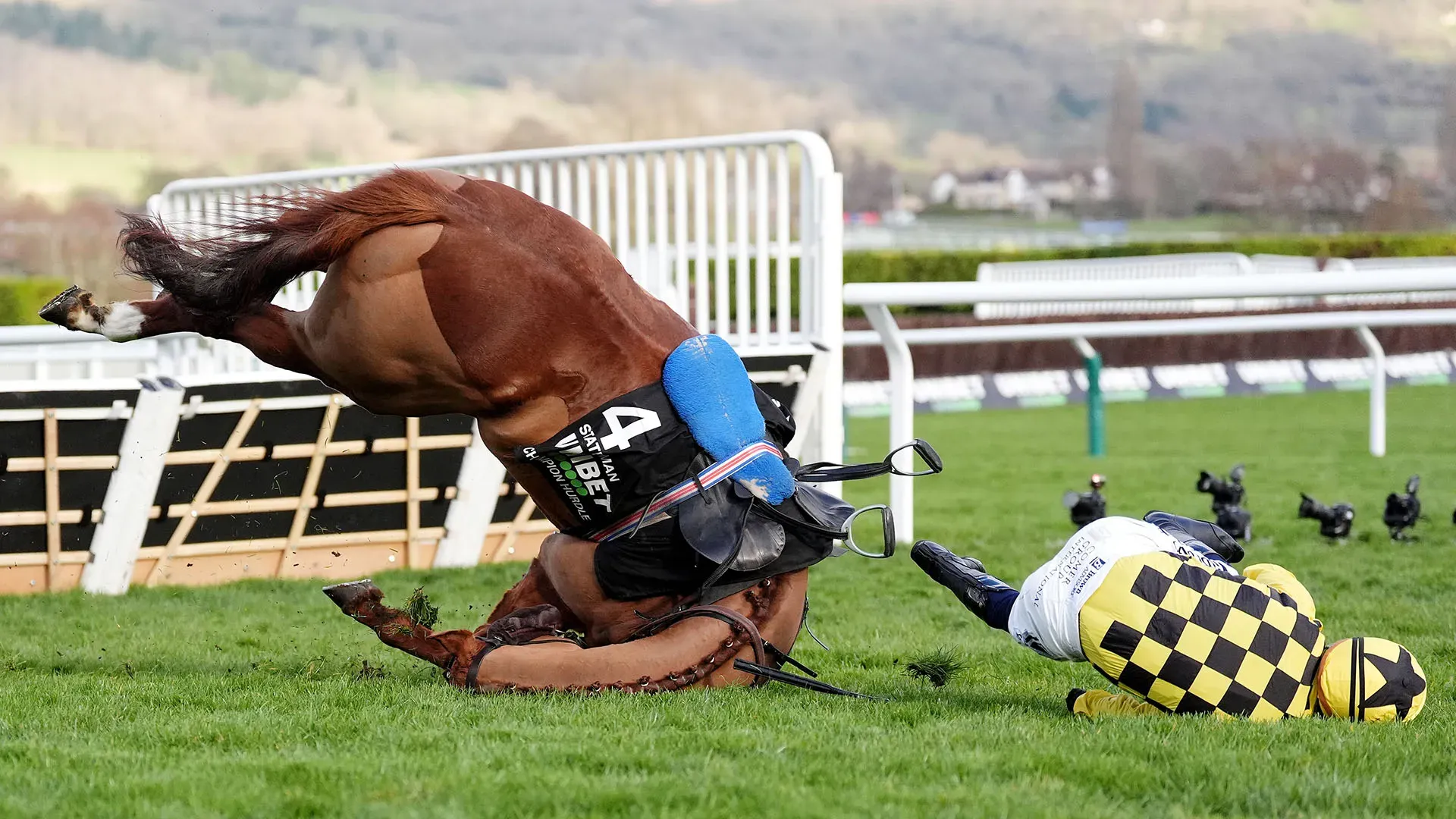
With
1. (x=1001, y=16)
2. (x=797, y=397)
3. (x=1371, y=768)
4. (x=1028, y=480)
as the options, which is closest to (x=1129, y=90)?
(x=1001, y=16)

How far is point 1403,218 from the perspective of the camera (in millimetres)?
44062

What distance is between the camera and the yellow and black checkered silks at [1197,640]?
3.28 metres

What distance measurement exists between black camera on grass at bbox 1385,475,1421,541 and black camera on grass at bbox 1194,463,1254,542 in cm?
56

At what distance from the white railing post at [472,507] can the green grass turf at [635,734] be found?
61 centimetres

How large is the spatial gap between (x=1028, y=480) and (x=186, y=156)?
19.1 metres

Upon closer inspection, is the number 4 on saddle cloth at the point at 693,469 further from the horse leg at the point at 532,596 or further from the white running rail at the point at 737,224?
the white running rail at the point at 737,224

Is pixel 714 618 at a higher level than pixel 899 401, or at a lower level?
higher

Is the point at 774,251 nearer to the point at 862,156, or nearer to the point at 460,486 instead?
the point at 460,486

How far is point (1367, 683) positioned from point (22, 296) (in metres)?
19.5

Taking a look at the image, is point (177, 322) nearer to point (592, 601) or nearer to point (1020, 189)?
point (592, 601)

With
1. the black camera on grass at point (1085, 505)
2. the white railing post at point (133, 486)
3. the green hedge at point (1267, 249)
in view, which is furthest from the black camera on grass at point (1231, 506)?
the green hedge at point (1267, 249)

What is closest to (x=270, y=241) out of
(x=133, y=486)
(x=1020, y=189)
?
(x=133, y=486)

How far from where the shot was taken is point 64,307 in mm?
3736

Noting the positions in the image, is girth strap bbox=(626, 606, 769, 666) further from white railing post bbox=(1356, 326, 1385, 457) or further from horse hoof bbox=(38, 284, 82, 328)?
white railing post bbox=(1356, 326, 1385, 457)
